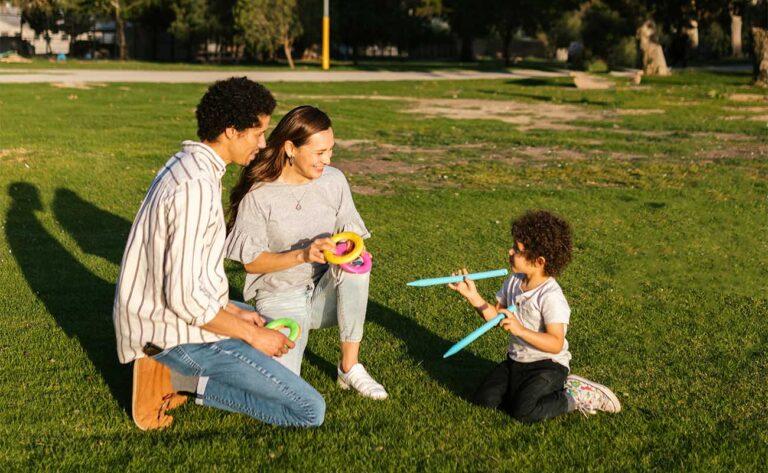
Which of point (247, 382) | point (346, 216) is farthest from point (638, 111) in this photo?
point (247, 382)

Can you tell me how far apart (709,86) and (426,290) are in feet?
74.5

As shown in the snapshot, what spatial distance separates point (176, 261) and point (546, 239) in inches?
68.4

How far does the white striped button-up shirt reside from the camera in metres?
3.77

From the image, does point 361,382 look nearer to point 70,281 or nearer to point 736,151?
point 70,281

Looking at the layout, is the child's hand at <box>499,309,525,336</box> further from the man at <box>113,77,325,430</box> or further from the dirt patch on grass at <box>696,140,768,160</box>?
the dirt patch on grass at <box>696,140,768,160</box>

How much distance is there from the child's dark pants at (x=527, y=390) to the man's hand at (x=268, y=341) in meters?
1.07

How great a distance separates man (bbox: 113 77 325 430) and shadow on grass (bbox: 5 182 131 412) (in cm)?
62

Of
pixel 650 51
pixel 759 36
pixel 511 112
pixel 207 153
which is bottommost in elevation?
pixel 207 153

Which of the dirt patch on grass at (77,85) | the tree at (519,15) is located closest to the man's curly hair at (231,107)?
the dirt patch on grass at (77,85)

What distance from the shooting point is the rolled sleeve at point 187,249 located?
3.76 metres

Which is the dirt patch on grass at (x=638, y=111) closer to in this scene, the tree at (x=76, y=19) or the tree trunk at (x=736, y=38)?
the tree at (x=76, y=19)

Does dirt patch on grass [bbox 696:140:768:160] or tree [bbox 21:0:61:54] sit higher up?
tree [bbox 21:0:61:54]

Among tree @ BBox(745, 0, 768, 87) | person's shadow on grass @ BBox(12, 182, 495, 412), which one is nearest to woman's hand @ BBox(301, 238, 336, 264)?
person's shadow on grass @ BBox(12, 182, 495, 412)

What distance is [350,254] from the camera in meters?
4.26
